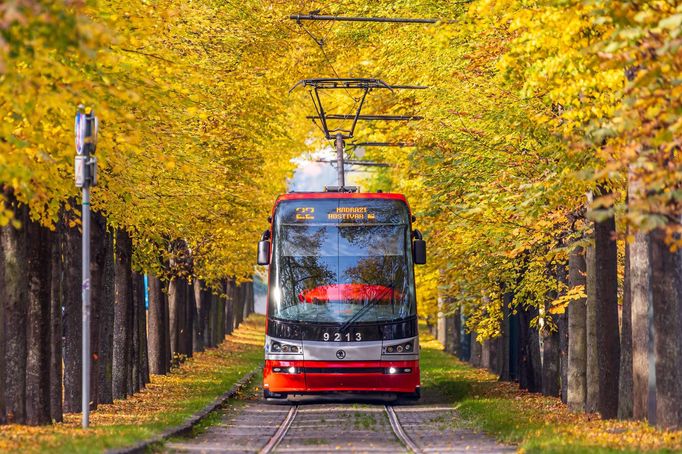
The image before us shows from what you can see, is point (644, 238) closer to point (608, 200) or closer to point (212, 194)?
point (608, 200)

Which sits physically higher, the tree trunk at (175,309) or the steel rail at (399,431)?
the tree trunk at (175,309)

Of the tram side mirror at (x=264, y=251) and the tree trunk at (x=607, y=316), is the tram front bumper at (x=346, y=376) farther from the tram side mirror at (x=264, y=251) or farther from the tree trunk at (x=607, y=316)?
the tree trunk at (x=607, y=316)

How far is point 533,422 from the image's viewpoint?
69.8 feet

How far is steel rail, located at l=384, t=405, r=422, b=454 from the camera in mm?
18438

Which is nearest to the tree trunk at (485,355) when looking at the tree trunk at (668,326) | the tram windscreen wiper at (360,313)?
the tram windscreen wiper at (360,313)

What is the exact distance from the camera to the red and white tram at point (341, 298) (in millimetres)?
25812

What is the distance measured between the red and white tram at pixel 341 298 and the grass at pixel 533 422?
190cm

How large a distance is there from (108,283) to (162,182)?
2273mm

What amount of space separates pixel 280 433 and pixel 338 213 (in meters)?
6.20

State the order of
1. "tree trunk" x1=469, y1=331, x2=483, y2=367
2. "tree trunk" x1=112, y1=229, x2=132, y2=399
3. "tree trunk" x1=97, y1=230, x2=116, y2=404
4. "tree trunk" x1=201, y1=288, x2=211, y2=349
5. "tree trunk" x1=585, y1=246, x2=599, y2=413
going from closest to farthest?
1. "tree trunk" x1=585, y1=246, x2=599, y2=413
2. "tree trunk" x1=97, y1=230, x2=116, y2=404
3. "tree trunk" x1=112, y1=229, x2=132, y2=399
4. "tree trunk" x1=469, y1=331, x2=483, y2=367
5. "tree trunk" x1=201, y1=288, x2=211, y2=349

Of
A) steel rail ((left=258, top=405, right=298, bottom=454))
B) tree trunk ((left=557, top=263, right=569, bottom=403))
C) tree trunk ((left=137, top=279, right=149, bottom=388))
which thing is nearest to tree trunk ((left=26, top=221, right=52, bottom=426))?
steel rail ((left=258, top=405, right=298, bottom=454))

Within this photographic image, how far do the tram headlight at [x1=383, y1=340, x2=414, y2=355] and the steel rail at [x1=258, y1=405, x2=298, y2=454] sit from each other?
2057 millimetres

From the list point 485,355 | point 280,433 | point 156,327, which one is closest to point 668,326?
point 280,433

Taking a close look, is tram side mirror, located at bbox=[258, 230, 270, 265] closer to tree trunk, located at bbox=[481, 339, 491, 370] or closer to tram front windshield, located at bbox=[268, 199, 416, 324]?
tram front windshield, located at bbox=[268, 199, 416, 324]
